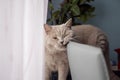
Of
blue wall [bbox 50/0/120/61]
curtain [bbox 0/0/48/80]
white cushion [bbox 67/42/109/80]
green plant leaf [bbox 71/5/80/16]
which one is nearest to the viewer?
white cushion [bbox 67/42/109/80]

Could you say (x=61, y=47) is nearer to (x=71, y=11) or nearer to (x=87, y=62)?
(x=87, y=62)

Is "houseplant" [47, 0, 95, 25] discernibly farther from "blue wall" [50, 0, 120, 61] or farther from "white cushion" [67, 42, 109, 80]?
"white cushion" [67, 42, 109, 80]

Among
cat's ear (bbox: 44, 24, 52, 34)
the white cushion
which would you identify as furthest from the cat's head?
the white cushion

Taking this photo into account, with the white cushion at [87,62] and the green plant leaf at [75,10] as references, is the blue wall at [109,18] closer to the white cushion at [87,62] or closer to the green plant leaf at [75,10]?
the green plant leaf at [75,10]

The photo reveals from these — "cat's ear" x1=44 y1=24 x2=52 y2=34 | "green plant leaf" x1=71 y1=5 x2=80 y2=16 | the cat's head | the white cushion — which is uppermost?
"green plant leaf" x1=71 y1=5 x2=80 y2=16

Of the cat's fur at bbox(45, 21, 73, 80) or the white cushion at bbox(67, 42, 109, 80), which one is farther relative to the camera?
the cat's fur at bbox(45, 21, 73, 80)

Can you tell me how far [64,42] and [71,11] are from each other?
697 millimetres

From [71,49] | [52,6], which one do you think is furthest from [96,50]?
[52,6]

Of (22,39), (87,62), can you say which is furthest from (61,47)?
(87,62)

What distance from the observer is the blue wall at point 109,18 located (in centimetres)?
231

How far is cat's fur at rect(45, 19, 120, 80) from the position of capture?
4.71ft

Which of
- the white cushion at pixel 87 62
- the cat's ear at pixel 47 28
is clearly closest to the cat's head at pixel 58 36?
the cat's ear at pixel 47 28

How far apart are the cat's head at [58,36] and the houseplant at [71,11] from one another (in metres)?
0.60

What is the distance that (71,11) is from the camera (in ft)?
6.72
